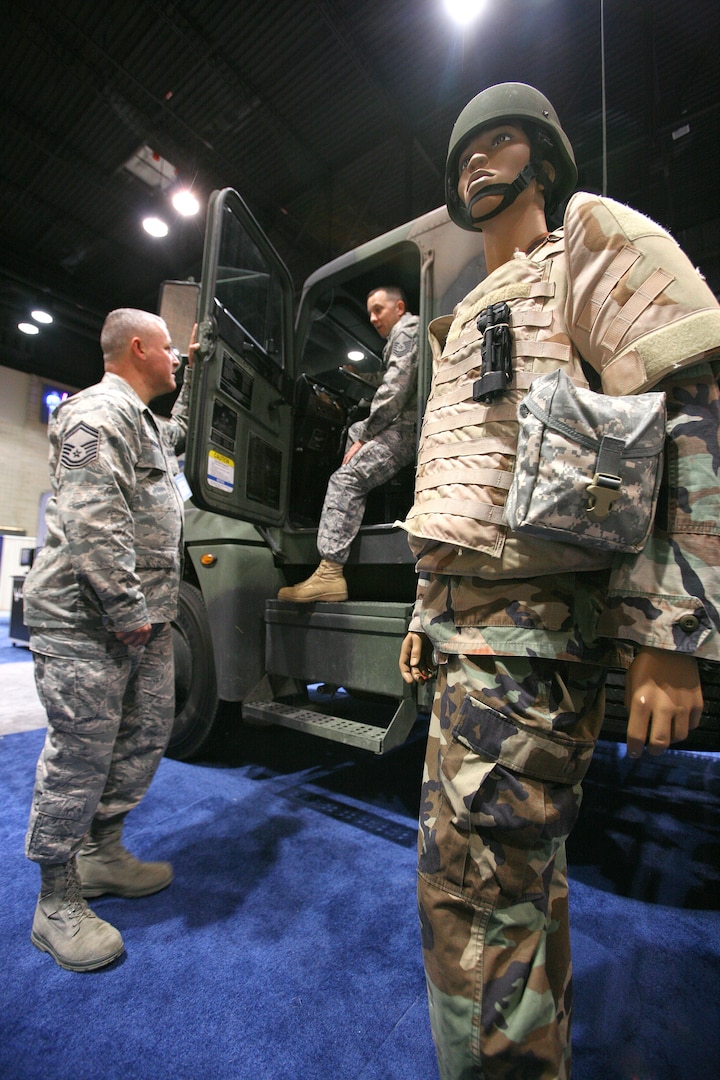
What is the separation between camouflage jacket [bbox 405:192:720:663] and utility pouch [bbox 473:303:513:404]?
20mm

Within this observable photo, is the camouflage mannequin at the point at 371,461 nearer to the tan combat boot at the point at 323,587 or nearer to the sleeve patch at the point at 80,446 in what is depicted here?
the tan combat boot at the point at 323,587

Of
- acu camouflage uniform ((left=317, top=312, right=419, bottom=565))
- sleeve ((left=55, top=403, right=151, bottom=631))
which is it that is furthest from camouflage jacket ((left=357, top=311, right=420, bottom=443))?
sleeve ((left=55, top=403, right=151, bottom=631))

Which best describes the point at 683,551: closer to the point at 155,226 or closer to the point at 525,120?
the point at 525,120

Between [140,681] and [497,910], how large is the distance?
126 cm

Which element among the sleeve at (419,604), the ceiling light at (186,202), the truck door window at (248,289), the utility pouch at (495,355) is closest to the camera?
the utility pouch at (495,355)

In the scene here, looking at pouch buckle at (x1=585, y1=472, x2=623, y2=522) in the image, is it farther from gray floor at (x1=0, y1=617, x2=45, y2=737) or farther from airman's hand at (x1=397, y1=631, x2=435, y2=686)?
gray floor at (x1=0, y1=617, x2=45, y2=737)

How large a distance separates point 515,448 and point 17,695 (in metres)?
4.52

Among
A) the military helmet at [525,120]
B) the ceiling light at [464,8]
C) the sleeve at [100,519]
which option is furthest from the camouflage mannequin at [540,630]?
the ceiling light at [464,8]

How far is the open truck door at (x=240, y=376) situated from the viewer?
77.8 inches

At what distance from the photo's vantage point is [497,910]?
0.79 m

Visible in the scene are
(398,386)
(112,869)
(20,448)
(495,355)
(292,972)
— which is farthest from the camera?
(20,448)

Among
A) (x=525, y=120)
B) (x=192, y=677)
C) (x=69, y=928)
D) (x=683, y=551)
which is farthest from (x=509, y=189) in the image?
(x=192, y=677)

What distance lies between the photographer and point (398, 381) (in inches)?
87.4

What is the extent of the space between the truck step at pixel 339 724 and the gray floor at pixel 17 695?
1.96 m
